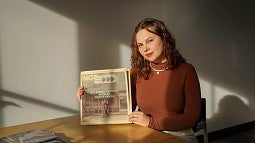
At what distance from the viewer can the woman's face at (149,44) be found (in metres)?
1.67

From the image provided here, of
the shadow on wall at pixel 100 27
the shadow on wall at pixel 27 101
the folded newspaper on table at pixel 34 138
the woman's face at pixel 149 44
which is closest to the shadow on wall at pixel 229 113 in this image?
the shadow on wall at pixel 100 27

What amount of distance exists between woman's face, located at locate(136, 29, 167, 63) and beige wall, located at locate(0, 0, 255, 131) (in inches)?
33.6

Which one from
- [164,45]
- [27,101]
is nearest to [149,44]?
[164,45]

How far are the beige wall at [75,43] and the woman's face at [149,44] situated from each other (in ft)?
2.80

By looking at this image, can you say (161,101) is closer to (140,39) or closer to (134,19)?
(140,39)

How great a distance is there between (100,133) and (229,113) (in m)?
2.52

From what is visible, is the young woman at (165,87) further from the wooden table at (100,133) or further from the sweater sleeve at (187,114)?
the wooden table at (100,133)

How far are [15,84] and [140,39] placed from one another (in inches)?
42.1

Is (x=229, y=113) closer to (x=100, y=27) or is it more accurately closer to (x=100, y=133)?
(x=100, y=27)

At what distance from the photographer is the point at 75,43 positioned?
2387 mm

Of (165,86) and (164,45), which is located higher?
(164,45)

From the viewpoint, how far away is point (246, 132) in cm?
367

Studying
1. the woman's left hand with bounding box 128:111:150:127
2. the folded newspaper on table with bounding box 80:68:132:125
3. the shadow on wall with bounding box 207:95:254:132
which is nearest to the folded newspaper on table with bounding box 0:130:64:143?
the folded newspaper on table with bounding box 80:68:132:125

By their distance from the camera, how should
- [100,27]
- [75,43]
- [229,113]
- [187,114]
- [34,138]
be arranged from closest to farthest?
[34,138] < [187,114] < [75,43] < [100,27] < [229,113]
